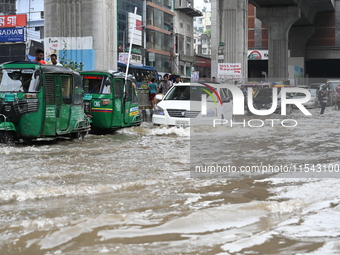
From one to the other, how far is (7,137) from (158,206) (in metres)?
6.34

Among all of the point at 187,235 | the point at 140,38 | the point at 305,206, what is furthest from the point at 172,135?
the point at 140,38

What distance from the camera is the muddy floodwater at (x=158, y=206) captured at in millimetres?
4027

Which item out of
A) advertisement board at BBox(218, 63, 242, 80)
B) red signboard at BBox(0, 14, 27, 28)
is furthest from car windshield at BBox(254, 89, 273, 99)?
red signboard at BBox(0, 14, 27, 28)

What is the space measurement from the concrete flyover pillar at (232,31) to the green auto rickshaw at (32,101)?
24383 millimetres

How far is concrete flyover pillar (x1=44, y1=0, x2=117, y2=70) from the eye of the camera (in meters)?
19.5

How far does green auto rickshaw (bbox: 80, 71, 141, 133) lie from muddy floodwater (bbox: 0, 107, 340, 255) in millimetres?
4159

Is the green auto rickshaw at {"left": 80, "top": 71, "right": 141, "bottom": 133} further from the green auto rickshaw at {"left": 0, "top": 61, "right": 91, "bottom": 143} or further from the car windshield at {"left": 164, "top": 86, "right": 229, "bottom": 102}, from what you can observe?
the green auto rickshaw at {"left": 0, "top": 61, "right": 91, "bottom": 143}

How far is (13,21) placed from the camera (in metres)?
42.6

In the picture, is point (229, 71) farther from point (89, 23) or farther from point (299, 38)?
point (299, 38)

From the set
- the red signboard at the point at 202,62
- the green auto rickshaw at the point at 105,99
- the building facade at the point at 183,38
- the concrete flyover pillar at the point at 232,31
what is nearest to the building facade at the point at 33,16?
the building facade at the point at 183,38

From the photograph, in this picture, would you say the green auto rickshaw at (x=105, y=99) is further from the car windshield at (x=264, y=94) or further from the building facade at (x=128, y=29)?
the building facade at (x=128, y=29)

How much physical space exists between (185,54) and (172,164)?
6518cm

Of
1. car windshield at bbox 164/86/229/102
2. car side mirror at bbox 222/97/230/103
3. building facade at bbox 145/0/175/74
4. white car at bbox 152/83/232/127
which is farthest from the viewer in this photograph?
building facade at bbox 145/0/175/74

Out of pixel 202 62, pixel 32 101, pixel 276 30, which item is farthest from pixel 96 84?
pixel 202 62
